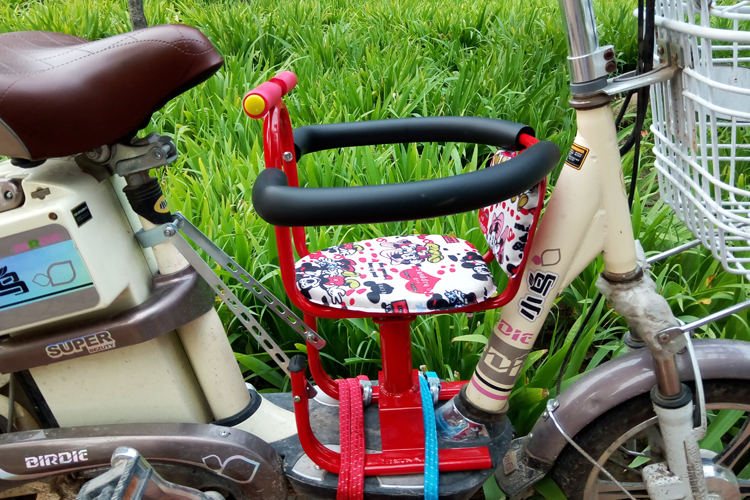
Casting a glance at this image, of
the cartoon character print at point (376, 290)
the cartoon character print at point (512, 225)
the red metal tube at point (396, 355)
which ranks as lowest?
the red metal tube at point (396, 355)

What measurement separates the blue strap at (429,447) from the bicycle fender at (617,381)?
0.55 ft

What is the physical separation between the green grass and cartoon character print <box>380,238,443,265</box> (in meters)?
0.24

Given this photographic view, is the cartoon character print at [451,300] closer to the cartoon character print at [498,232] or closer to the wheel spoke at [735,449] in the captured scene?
the cartoon character print at [498,232]

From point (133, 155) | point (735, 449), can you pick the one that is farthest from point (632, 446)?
point (133, 155)

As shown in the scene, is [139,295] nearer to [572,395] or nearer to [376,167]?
[572,395]

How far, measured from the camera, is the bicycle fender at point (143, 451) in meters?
0.88

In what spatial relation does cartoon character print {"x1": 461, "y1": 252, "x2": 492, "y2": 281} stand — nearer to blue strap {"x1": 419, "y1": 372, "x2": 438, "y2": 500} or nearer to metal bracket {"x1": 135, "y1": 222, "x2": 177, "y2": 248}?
blue strap {"x1": 419, "y1": 372, "x2": 438, "y2": 500}

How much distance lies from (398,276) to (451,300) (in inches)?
4.6

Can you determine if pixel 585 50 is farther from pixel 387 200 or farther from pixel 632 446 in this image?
pixel 632 446

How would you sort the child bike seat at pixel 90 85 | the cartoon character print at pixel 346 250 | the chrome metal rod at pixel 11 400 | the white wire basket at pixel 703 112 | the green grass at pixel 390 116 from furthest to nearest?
the green grass at pixel 390 116
the cartoon character print at pixel 346 250
the chrome metal rod at pixel 11 400
the child bike seat at pixel 90 85
the white wire basket at pixel 703 112

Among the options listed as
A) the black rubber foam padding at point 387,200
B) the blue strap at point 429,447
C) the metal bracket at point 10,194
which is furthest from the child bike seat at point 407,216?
the metal bracket at point 10,194

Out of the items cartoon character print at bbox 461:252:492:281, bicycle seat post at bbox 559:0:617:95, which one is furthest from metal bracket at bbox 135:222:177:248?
bicycle seat post at bbox 559:0:617:95

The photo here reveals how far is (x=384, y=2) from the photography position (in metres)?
3.85

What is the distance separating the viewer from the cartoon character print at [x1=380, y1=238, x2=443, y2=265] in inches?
38.1
